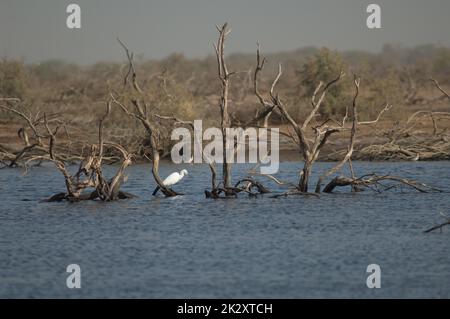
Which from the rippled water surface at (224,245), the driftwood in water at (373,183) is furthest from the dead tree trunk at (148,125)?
the driftwood in water at (373,183)

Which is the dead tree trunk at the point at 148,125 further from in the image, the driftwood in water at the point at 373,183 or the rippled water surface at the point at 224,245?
the driftwood in water at the point at 373,183

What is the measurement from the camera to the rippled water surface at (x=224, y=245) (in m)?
11.4

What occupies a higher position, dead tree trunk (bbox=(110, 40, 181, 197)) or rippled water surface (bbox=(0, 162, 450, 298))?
dead tree trunk (bbox=(110, 40, 181, 197))

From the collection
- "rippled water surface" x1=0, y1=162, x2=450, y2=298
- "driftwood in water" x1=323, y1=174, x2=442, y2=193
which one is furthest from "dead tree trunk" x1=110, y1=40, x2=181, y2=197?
"driftwood in water" x1=323, y1=174, x2=442, y2=193

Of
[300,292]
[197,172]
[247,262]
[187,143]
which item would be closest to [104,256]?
[247,262]

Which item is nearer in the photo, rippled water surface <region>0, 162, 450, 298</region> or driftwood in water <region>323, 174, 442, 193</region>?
rippled water surface <region>0, 162, 450, 298</region>

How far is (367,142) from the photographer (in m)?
25.7

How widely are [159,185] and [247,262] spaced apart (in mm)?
5649

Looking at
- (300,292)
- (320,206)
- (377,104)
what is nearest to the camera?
(300,292)

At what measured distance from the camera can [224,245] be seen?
14094 millimetres

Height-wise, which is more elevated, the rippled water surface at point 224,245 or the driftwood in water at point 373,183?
the driftwood in water at point 373,183

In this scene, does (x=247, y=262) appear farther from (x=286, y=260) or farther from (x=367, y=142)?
(x=367, y=142)

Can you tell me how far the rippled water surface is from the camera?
11.4 metres

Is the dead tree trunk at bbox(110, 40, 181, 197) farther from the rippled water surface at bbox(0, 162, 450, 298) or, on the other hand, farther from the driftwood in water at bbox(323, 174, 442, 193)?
the driftwood in water at bbox(323, 174, 442, 193)
